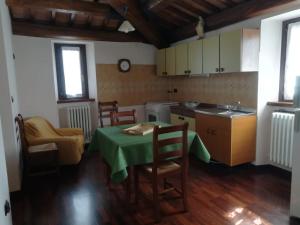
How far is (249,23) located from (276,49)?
531 millimetres

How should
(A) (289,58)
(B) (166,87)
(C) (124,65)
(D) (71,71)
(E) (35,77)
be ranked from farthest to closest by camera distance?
1. (B) (166,87)
2. (C) (124,65)
3. (D) (71,71)
4. (E) (35,77)
5. (A) (289,58)

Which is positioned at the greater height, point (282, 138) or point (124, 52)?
point (124, 52)

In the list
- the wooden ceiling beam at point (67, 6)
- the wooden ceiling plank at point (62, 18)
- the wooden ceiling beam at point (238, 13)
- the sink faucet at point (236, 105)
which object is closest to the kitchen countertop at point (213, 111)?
the sink faucet at point (236, 105)

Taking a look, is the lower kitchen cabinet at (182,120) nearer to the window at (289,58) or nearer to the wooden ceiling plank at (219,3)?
the window at (289,58)

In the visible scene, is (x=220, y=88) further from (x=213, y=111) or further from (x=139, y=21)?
(x=139, y=21)

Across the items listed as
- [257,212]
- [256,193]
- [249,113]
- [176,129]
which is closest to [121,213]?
[176,129]

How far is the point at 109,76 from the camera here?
4.72 m

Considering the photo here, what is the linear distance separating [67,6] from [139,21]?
4.39 feet

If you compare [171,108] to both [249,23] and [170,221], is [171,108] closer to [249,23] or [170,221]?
[249,23]

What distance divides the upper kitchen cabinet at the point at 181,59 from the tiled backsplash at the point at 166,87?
37 centimetres

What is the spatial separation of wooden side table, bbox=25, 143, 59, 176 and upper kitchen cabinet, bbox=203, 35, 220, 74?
8.63 feet

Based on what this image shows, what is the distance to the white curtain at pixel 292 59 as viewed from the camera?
3004 millimetres

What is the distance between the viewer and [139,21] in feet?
14.1

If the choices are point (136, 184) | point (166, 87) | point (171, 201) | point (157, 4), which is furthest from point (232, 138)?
point (166, 87)
